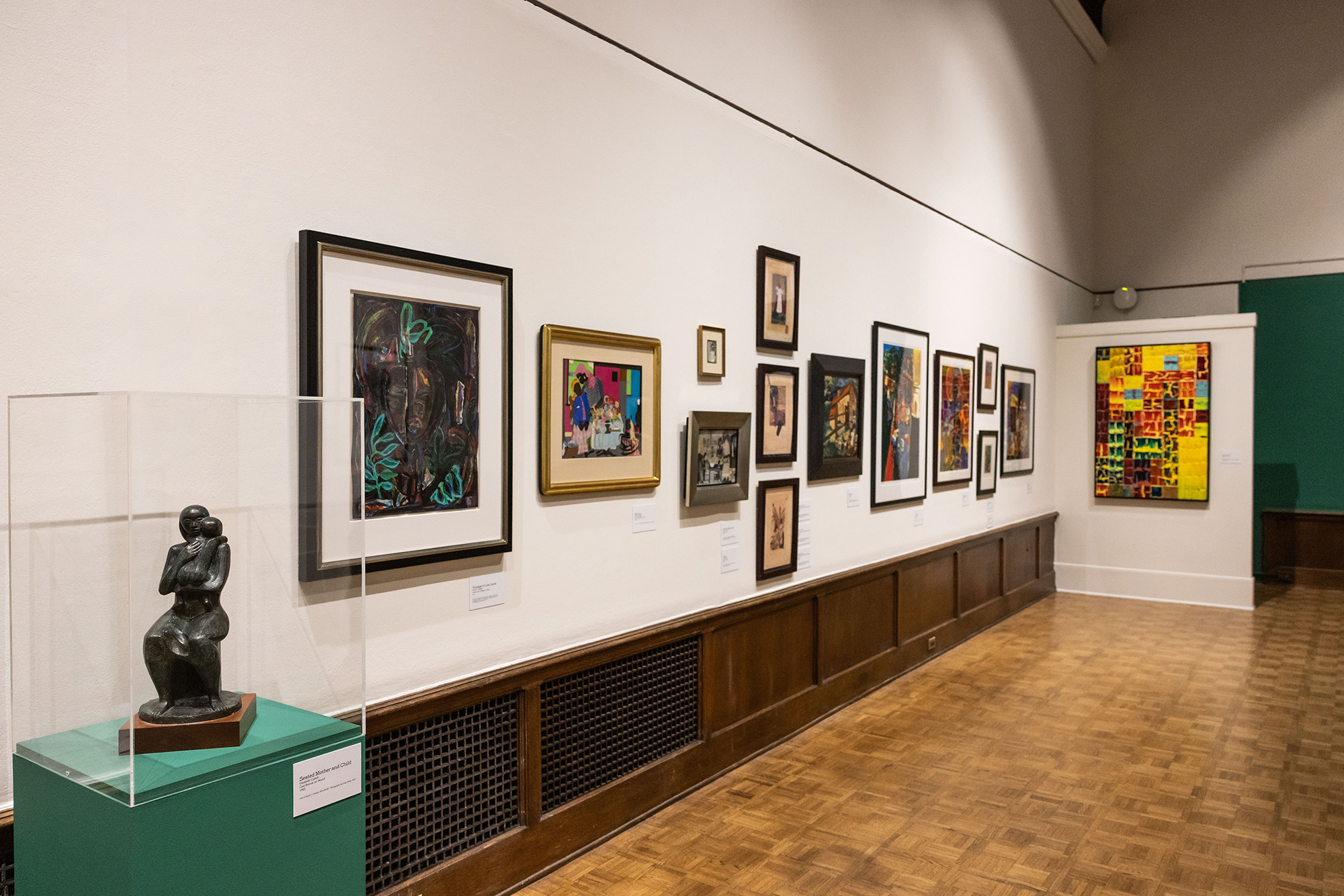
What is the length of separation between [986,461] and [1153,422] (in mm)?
3218

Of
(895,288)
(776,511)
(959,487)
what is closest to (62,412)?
(776,511)

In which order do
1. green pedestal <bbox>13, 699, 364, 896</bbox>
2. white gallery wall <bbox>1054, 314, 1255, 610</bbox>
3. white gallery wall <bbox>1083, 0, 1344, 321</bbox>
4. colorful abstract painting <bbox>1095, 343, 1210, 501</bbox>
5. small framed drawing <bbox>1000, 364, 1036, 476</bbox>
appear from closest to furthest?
1. green pedestal <bbox>13, 699, 364, 896</bbox>
2. small framed drawing <bbox>1000, 364, 1036, 476</bbox>
3. white gallery wall <bbox>1054, 314, 1255, 610</bbox>
4. colorful abstract painting <bbox>1095, 343, 1210, 501</bbox>
5. white gallery wall <bbox>1083, 0, 1344, 321</bbox>

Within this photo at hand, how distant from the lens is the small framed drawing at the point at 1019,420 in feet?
32.4

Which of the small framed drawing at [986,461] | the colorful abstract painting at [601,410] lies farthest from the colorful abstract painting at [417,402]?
the small framed drawing at [986,461]

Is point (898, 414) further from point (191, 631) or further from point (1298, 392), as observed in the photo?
point (1298, 392)

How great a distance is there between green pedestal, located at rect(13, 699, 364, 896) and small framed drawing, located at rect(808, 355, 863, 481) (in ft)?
14.1

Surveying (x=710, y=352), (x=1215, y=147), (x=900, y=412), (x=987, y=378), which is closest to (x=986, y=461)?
(x=987, y=378)

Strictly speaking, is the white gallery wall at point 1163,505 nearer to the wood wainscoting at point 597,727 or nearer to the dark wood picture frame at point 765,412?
the wood wainscoting at point 597,727

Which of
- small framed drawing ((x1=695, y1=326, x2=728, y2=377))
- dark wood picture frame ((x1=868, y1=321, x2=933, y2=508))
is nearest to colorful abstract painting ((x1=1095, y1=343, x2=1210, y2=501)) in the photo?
dark wood picture frame ((x1=868, y1=321, x2=933, y2=508))

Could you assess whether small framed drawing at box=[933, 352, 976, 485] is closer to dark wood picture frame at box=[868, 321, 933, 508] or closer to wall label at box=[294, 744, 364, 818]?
dark wood picture frame at box=[868, 321, 933, 508]

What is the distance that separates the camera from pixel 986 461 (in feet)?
30.5

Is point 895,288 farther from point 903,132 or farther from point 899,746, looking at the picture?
point 899,746

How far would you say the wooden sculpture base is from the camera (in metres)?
2.04

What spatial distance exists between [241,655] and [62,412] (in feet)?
2.28
